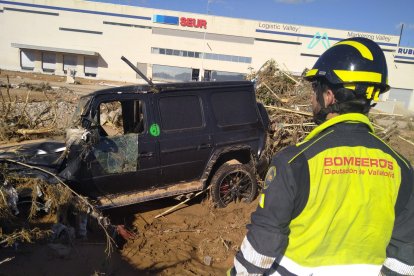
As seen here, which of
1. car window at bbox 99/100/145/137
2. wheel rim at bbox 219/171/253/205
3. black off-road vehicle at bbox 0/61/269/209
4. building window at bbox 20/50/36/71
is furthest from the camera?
building window at bbox 20/50/36/71

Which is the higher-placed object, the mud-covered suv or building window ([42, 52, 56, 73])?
building window ([42, 52, 56, 73])

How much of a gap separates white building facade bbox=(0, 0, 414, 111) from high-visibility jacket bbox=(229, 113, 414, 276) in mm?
44208

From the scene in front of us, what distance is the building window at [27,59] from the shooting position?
45.7m

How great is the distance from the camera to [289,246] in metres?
1.54

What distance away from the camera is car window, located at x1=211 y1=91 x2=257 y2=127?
558 cm

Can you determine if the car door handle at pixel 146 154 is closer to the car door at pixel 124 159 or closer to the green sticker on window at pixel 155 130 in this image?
the car door at pixel 124 159

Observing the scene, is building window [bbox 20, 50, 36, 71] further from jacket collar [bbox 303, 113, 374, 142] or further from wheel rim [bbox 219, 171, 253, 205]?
jacket collar [bbox 303, 113, 374, 142]

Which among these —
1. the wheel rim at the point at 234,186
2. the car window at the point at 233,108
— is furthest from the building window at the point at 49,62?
the wheel rim at the point at 234,186

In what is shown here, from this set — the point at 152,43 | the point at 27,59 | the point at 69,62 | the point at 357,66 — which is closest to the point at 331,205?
the point at 357,66

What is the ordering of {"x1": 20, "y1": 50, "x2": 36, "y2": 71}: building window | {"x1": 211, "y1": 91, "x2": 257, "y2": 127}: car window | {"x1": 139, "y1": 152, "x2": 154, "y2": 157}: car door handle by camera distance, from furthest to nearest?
{"x1": 20, "y1": 50, "x2": 36, "y2": 71}: building window, {"x1": 211, "y1": 91, "x2": 257, "y2": 127}: car window, {"x1": 139, "y1": 152, "x2": 154, "y2": 157}: car door handle

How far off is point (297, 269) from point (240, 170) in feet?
14.1

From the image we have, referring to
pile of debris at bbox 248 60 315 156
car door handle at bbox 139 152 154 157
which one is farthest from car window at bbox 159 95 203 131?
pile of debris at bbox 248 60 315 156

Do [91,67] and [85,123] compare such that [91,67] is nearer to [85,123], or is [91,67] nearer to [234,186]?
[234,186]

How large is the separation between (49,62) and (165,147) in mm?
48093
